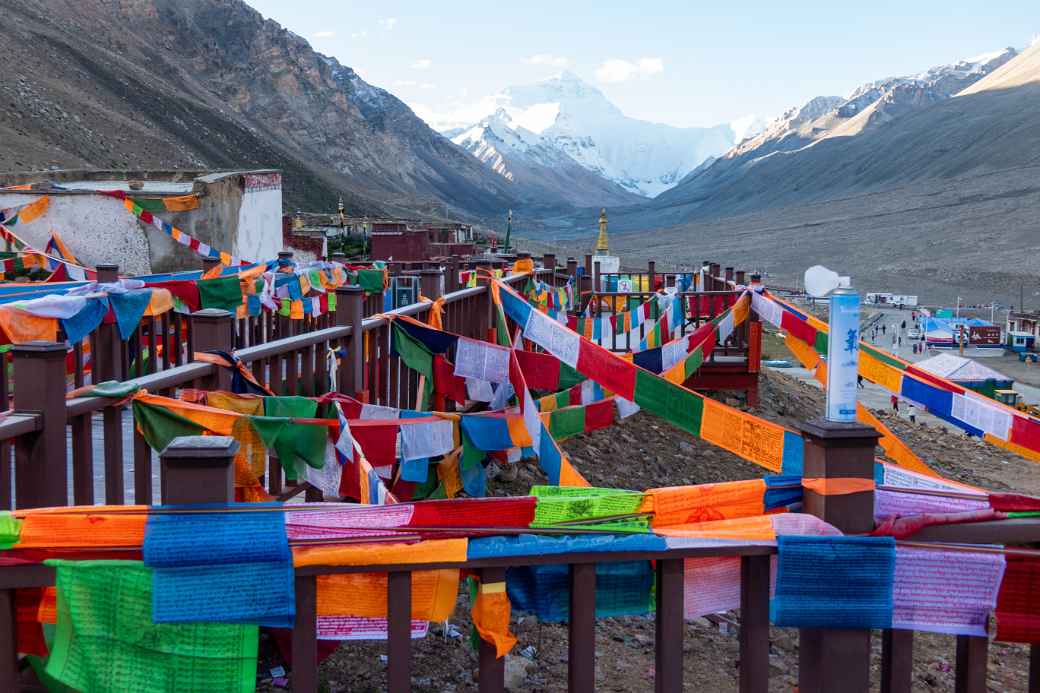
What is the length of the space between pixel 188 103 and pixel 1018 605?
7946 centimetres

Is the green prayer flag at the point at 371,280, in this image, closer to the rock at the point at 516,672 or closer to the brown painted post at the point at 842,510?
the rock at the point at 516,672

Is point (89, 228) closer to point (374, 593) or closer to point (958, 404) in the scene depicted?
point (958, 404)

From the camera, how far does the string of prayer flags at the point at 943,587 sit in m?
2.70

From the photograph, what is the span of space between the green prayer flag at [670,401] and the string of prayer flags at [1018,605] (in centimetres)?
204

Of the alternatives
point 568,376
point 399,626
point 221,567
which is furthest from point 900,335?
point 221,567

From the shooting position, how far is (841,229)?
10438cm

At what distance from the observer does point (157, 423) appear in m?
3.71

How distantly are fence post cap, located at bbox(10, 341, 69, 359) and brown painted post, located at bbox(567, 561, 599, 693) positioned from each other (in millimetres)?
1851

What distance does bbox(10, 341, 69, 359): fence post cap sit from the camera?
11.0 feet

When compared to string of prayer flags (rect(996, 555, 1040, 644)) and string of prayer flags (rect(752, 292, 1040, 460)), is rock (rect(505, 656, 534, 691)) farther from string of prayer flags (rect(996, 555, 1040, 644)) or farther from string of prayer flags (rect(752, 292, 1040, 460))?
string of prayer flags (rect(752, 292, 1040, 460))

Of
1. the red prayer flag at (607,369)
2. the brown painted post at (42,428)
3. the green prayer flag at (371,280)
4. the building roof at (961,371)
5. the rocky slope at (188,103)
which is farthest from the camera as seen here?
the rocky slope at (188,103)

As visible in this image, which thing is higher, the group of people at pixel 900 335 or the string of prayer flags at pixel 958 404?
the string of prayer flags at pixel 958 404

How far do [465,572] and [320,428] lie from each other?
1660 mm

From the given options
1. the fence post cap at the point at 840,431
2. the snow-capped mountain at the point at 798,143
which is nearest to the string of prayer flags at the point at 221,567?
the fence post cap at the point at 840,431
